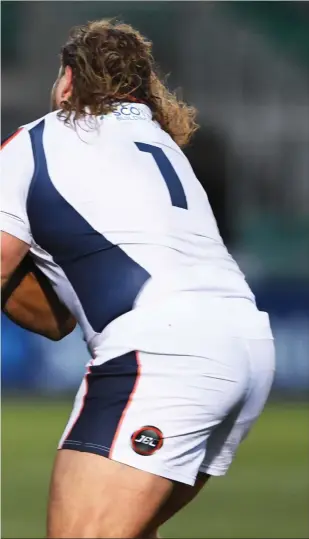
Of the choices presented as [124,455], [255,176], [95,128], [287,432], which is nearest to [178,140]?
[95,128]

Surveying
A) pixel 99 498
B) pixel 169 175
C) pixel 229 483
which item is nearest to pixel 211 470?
pixel 99 498

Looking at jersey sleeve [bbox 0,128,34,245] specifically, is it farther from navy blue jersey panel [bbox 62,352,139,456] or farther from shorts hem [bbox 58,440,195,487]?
shorts hem [bbox 58,440,195,487]

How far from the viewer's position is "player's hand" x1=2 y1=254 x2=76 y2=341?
3891mm

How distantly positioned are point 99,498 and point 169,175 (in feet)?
3.28

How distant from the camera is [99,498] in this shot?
330 cm

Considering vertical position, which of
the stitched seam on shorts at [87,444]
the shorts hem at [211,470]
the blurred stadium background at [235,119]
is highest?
the stitched seam on shorts at [87,444]

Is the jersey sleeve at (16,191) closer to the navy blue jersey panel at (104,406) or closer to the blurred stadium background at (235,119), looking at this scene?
the navy blue jersey panel at (104,406)

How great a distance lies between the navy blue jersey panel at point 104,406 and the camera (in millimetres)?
3385

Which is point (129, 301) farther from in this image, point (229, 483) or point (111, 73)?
point (229, 483)

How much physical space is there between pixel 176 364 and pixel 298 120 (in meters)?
14.0

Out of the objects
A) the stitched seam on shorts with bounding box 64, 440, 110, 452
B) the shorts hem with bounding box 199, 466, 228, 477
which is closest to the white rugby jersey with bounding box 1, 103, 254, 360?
the stitched seam on shorts with bounding box 64, 440, 110, 452

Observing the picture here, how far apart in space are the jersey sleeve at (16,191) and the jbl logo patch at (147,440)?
672 mm

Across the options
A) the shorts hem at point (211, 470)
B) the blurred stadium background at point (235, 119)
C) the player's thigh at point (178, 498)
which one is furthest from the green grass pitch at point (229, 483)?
the shorts hem at point (211, 470)

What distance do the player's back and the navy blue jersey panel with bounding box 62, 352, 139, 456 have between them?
16cm
